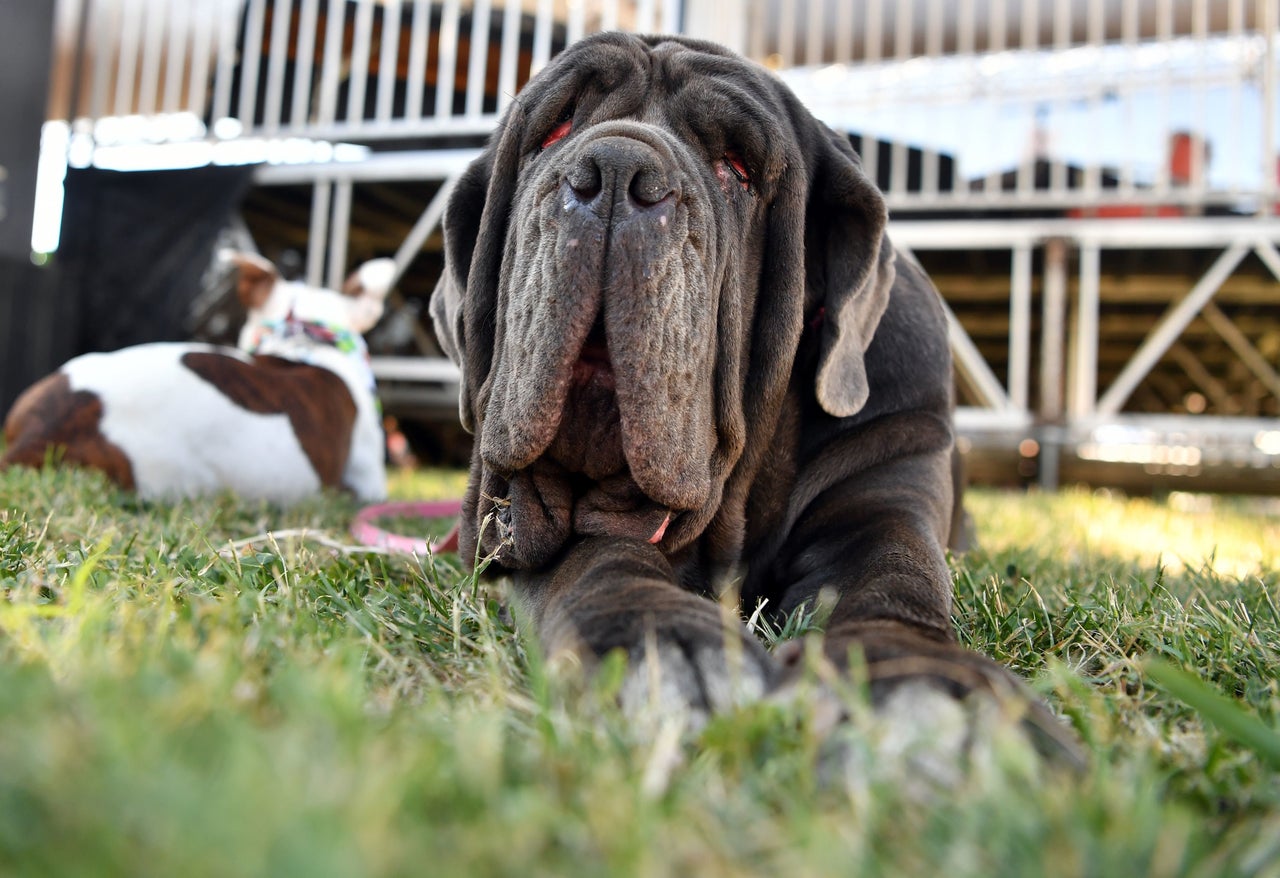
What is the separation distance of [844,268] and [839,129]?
527 cm

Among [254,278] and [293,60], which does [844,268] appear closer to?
[254,278]

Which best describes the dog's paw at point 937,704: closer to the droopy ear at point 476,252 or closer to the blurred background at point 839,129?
the droopy ear at point 476,252

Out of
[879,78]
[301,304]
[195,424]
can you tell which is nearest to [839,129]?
[879,78]

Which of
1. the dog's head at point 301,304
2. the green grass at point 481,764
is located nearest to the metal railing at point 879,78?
the dog's head at point 301,304

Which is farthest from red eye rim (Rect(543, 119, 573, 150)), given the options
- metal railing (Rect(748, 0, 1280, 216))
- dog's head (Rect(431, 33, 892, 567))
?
metal railing (Rect(748, 0, 1280, 216))

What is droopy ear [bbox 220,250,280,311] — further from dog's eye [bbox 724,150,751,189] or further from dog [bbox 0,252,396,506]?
dog's eye [bbox 724,150,751,189]

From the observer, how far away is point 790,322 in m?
2.04

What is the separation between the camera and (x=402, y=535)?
3.26m

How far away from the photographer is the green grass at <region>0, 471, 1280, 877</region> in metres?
0.65

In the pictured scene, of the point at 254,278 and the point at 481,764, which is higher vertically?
the point at 254,278

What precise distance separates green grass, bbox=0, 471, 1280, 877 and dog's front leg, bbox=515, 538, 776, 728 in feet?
0.20

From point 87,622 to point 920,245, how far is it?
7038mm

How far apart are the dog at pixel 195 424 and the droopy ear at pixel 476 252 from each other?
1600mm

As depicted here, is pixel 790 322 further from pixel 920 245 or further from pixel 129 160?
pixel 129 160
